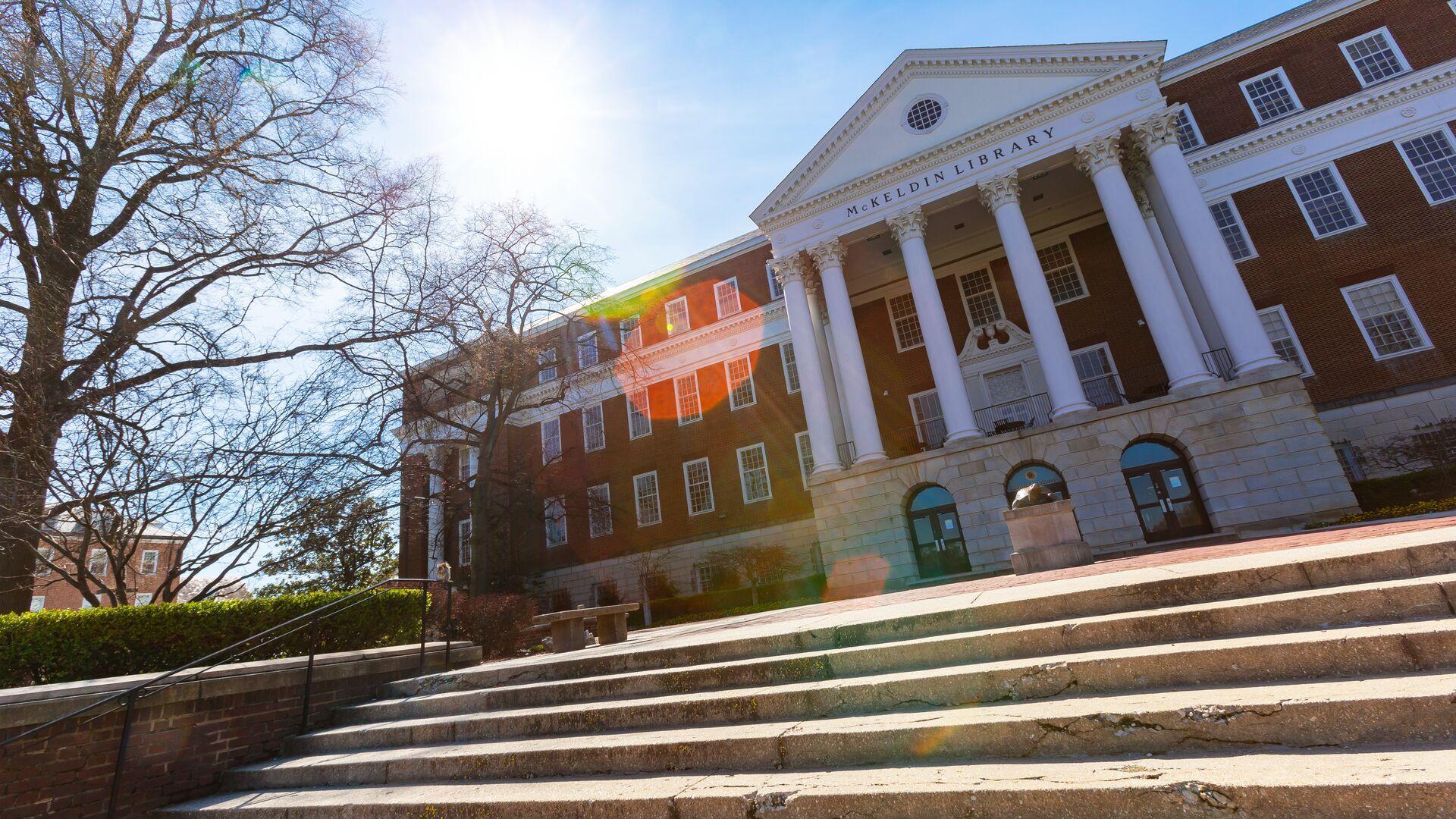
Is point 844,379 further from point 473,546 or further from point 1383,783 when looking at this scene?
point 1383,783

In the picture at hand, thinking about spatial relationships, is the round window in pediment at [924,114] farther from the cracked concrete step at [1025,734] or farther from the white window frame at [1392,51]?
the cracked concrete step at [1025,734]

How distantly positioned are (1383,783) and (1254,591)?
90.4 inches

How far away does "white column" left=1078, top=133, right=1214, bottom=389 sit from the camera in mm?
16603

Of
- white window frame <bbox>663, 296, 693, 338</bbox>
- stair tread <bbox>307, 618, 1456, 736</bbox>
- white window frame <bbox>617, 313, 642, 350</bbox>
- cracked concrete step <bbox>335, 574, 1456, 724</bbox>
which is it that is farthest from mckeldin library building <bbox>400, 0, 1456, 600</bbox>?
cracked concrete step <bbox>335, 574, 1456, 724</bbox>

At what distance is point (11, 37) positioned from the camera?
8062mm

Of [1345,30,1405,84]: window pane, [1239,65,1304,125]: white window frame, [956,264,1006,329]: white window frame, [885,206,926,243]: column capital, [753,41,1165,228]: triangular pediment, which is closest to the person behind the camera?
[753,41,1165,228]: triangular pediment

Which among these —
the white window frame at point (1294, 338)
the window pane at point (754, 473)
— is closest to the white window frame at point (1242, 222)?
the white window frame at point (1294, 338)

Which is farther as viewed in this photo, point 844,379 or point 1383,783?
point 844,379

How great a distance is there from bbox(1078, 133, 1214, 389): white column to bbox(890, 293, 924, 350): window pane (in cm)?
761

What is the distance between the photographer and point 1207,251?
16984 millimetres

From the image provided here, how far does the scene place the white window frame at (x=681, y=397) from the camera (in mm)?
28922

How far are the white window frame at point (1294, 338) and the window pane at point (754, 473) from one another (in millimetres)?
18135

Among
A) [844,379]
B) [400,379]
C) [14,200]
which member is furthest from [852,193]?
[14,200]

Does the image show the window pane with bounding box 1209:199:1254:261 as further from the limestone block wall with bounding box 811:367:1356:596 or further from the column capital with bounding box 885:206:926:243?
the column capital with bounding box 885:206:926:243
